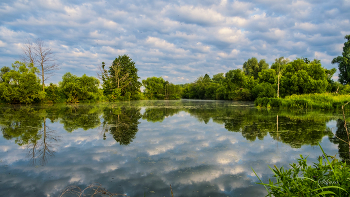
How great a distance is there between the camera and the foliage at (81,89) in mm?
31830

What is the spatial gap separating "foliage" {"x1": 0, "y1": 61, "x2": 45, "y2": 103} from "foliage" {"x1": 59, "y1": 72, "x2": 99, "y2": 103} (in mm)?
4742

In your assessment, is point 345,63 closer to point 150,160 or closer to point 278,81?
point 278,81

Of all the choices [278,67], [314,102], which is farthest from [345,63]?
[314,102]

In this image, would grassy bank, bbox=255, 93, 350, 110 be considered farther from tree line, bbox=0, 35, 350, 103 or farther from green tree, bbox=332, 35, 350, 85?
green tree, bbox=332, 35, 350, 85

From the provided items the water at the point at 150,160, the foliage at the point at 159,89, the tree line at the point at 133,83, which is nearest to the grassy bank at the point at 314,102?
the tree line at the point at 133,83

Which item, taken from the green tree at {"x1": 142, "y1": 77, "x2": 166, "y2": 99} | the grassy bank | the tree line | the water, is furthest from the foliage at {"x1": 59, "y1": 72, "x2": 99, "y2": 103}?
the green tree at {"x1": 142, "y1": 77, "x2": 166, "y2": 99}

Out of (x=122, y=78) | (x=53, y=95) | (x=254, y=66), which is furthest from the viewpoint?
(x=254, y=66)

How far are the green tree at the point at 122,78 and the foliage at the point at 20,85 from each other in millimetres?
16313

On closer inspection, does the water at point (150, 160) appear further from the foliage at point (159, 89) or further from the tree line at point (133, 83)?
the foliage at point (159, 89)

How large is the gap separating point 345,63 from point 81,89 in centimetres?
4486

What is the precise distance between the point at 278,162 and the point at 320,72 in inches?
1280

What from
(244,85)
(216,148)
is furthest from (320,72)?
(216,148)

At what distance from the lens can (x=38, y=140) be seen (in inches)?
264

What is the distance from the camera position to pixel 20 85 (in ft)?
84.6
